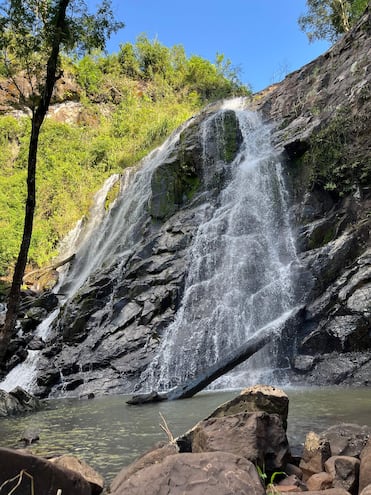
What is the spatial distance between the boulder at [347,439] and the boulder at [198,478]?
1400 millimetres

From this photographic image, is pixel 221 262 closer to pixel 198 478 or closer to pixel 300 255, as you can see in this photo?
pixel 300 255

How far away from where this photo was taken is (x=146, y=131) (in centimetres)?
3111

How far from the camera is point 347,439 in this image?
3.74 meters

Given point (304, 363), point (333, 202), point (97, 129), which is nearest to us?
point (304, 363)

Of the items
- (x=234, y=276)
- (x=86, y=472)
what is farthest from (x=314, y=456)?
(x=234, y=276)

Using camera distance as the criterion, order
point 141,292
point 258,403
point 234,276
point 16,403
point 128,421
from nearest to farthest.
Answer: point 258,403 < point 128,421 < point 16,403 < point 234,276 < point 141,292

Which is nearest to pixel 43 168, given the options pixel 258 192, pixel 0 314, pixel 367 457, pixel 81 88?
pixel 81 88

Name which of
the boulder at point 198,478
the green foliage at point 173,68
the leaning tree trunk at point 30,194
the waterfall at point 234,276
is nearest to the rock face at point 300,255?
the waterfall at point 234,276

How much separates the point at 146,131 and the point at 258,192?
690 inches

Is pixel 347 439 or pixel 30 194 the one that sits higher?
pixel 30 194

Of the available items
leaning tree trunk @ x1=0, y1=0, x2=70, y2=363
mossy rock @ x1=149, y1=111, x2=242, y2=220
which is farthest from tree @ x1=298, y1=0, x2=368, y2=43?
leaning tree trunk @ x1=0, y1=0, x2=70, y2=363

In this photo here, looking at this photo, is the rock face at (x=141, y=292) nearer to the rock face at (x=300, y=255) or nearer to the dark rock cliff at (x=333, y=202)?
the rock face at (x=300, y=255)

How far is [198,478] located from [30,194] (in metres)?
7.46

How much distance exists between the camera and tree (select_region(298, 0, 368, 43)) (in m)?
26.9
